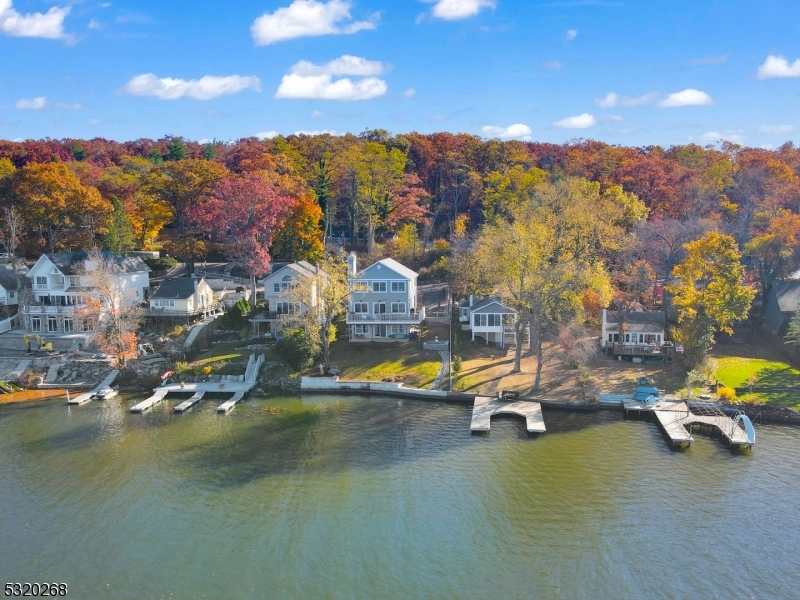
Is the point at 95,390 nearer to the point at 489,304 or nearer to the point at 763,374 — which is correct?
the point at 489,304

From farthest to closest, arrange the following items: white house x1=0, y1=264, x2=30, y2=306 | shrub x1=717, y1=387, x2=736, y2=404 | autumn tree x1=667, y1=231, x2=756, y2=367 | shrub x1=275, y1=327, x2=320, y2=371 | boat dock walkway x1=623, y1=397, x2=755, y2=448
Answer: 1. white house x1=0, y1=264, x2=30, y2=306
2. shrub x1=275, y1=327, x2=320, y2=371
3. autumn tree x1=667, y1=231, x2=756, y2=367
4. shrub x1=717, y1=387, x2=736, y2=404
5. boat dock walkway x1=623, y1=397, x2=755, y2=448

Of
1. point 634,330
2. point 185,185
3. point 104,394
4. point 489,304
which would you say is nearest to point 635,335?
point 634,330

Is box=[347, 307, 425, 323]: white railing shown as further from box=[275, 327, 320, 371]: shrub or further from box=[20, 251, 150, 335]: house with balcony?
box=[20, 251, 150, 335]: house with balcony

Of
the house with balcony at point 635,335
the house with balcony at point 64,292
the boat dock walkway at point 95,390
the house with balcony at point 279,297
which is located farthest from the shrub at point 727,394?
the house with balcony at point 64,292

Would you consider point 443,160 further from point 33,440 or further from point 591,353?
point 33,440

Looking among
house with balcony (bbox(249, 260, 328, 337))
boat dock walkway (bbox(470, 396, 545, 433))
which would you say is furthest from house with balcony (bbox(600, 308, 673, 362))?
house with balcony (bbox(249, 260, 328, 337))
